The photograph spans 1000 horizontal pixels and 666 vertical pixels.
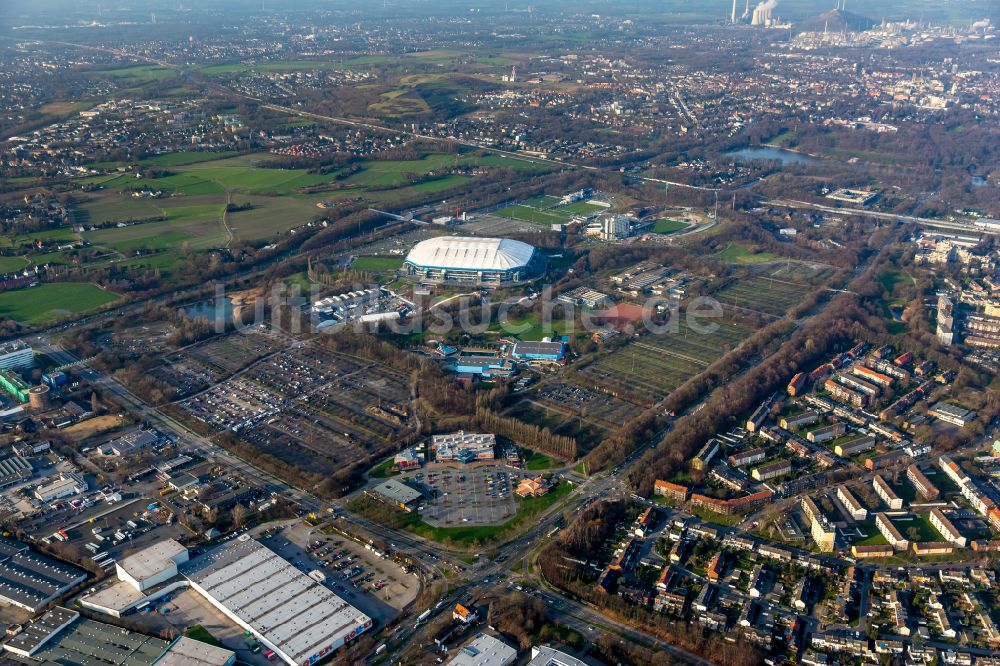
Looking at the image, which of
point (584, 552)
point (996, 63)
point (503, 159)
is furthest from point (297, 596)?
point (996, 63)

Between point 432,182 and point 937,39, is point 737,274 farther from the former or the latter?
point 937,39

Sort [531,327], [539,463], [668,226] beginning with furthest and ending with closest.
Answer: [668,226] → [531,327] → [539,463]

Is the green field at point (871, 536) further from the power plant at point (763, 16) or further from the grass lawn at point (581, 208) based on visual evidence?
the power plant at point (763, 16)

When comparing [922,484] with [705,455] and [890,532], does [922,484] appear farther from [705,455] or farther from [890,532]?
[705,455]

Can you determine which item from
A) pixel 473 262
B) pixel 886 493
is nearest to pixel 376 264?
pixel 473 262

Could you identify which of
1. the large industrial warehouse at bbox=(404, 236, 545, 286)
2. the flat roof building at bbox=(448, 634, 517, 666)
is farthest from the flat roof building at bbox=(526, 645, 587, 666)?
the large industrial warehouse at bbox=(404, 236, 545, 286)
